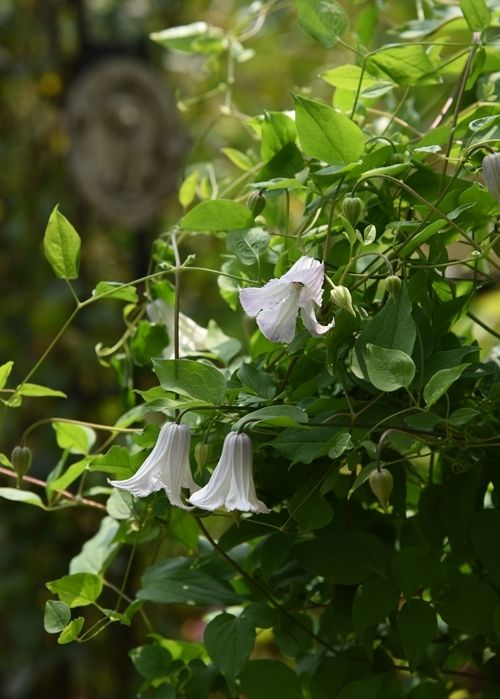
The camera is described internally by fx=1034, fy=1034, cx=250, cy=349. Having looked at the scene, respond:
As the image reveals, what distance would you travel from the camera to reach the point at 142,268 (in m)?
2.13

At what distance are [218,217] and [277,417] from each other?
0.15 m

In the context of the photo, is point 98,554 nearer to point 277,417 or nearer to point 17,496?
point 17,496

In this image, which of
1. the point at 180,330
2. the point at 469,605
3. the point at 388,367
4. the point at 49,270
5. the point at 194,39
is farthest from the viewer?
the point at 49,270

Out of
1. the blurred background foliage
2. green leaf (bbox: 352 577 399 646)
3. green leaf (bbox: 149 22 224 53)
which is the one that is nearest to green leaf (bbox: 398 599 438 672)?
green leaf (bbox: 352 577 399 646)

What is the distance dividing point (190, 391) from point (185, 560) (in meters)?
0.20

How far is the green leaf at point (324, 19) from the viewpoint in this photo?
23.3 inches

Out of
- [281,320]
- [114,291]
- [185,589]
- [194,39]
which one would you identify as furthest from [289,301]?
[194,39]

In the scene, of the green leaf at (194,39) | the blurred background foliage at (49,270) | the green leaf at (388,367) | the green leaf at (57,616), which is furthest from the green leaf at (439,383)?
the blurred background foliage at (49,270)

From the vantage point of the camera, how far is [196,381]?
502 millimetres

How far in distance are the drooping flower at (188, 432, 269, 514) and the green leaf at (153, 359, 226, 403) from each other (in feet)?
0.09

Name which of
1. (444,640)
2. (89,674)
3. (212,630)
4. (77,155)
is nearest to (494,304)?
(77,155)

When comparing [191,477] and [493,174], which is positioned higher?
[493,174]

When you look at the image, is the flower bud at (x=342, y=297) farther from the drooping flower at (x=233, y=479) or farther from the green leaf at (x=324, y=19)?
the green leaf at (x=324, y=19)

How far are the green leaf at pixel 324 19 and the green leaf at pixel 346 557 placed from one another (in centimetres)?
28
